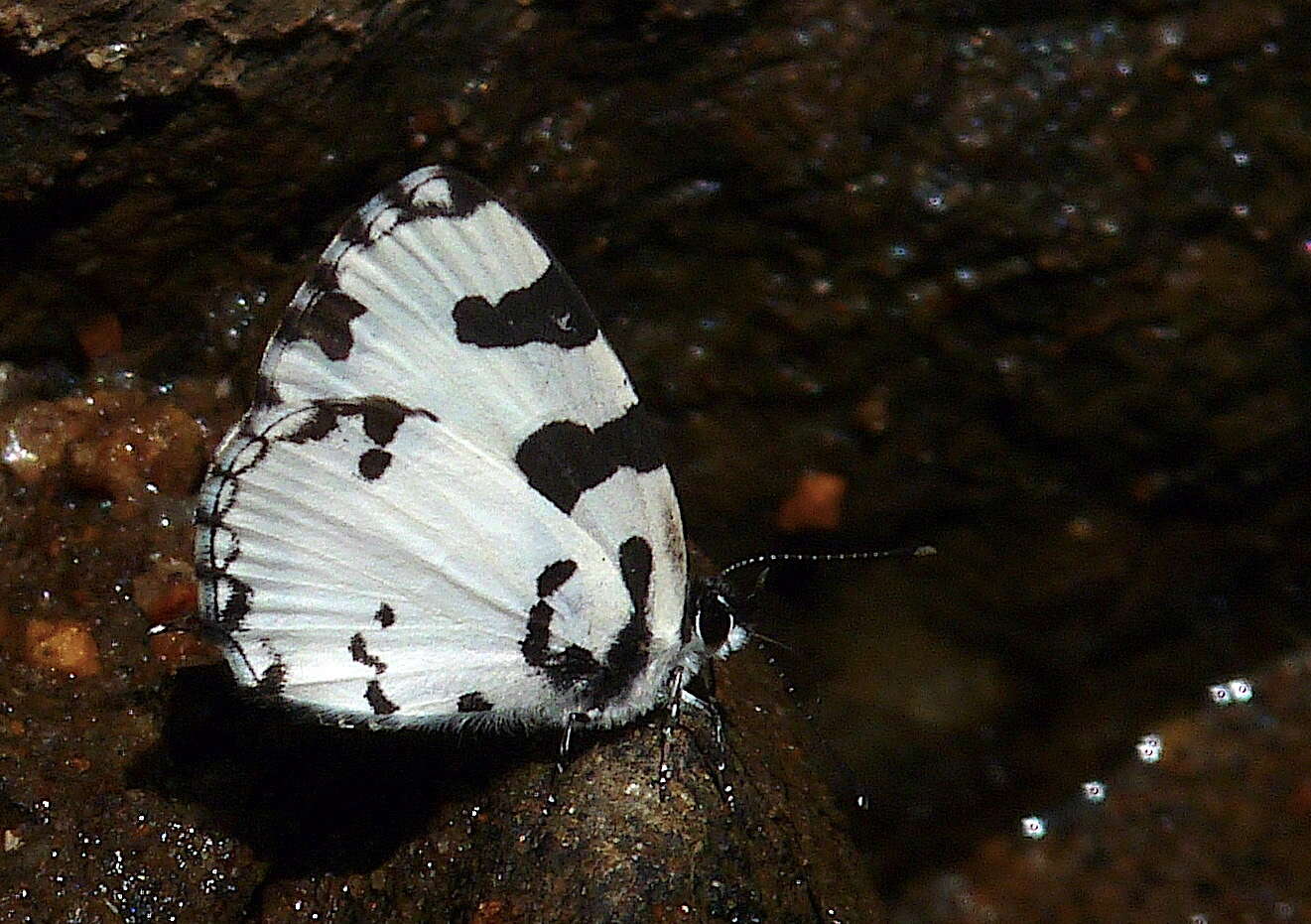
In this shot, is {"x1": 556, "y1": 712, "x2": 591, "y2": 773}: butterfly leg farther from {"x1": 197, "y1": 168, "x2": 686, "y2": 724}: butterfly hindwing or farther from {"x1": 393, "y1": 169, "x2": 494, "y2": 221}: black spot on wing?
{"x1": 393, "y1": 169, "x2": 494, "y2": 221}: black spot on wing

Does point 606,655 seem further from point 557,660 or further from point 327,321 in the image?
point 327,321

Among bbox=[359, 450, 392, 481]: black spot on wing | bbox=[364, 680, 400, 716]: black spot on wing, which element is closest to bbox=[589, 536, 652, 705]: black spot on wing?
bbox=[364, 680, 400, 716]: black spot on wing

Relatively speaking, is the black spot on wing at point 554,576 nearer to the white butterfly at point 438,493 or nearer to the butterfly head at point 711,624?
the white butterfly at point 438,493

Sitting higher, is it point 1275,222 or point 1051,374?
point 1275,222

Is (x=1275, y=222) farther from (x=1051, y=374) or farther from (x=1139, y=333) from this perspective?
(x=1051, y=374)

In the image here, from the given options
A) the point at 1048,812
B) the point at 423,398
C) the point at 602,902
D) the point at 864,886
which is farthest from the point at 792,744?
the point at 1048,812

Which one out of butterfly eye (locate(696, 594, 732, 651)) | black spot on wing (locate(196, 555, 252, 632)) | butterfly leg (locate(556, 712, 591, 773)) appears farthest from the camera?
butterfly eye (locate(696, 594, 732, 651))

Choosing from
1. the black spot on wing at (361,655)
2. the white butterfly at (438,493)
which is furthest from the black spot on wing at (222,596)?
the black spot on wing at (361,655)
